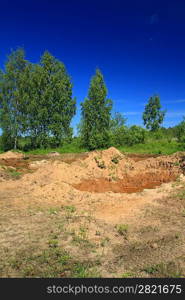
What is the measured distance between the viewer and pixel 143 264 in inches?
168

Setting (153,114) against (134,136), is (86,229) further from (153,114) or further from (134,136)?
(153,114)

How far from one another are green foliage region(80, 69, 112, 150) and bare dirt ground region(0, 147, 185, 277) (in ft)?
42.9

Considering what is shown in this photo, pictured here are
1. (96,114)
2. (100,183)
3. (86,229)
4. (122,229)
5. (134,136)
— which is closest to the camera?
(86,229)

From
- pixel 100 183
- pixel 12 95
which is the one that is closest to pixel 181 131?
pixel 100 183

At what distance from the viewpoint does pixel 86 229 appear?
19.1ft

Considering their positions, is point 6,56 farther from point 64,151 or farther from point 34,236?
point 34,236

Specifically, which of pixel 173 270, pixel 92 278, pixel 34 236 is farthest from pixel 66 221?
pixel 173 270

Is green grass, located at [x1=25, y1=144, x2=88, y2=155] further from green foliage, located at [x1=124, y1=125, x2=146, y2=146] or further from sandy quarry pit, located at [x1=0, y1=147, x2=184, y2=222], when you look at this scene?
sandy quarry pit, located at [x1=0, y1=147, x2=184, y2=222]

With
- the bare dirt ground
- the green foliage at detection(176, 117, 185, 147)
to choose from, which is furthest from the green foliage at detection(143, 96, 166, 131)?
the bare dirt ground

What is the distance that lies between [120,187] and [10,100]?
19.8 meters

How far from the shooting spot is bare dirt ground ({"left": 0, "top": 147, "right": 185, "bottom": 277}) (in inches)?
164

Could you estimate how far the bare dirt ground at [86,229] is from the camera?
4172 mm

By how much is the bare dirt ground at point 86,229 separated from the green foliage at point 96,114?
13.1 m

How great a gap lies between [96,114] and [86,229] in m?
20.1
